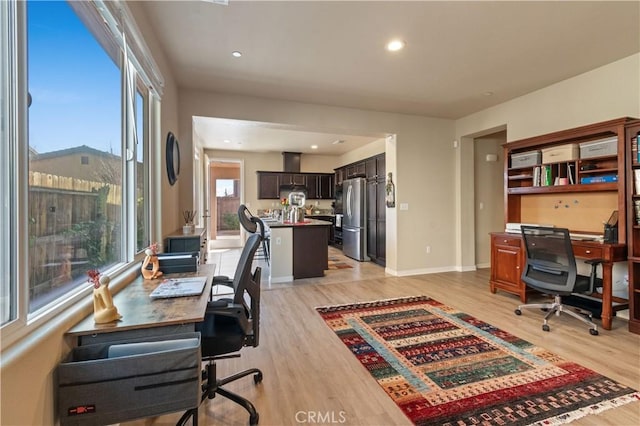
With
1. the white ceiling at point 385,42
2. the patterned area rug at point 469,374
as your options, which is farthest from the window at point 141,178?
the patterned area rug at point 469,374

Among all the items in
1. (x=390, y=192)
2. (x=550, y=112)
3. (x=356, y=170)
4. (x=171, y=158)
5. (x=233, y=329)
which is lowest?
(x=233, y=329)

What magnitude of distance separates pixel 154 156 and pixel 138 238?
2.84 feet

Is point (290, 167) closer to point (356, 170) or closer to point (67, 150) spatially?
point (356, 170)

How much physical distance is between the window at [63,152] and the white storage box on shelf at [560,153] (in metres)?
4.36

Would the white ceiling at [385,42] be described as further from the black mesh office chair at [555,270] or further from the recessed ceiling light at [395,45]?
the black mesh office chair at [555,270]

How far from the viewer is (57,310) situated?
1168 millimetres

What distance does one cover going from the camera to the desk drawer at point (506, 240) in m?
3.62

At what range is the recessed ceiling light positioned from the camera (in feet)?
9.11

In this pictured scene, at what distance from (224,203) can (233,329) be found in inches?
291

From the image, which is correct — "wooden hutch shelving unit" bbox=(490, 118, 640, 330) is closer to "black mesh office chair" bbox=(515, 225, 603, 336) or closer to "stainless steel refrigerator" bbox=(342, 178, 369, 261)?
"black mesh office chair" bbox=(515, 225, 603, 336)

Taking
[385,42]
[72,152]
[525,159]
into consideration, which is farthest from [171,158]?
[525,159]

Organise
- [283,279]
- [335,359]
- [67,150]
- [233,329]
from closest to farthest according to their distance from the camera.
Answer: [67,150]
[233,329]
[335,359]
[283,279]

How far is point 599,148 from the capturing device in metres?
3.05

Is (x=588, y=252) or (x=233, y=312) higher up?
(x=588, y=252)
